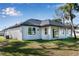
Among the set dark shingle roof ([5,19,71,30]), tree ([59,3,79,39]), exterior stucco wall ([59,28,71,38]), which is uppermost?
tree ([59,3,79,39])

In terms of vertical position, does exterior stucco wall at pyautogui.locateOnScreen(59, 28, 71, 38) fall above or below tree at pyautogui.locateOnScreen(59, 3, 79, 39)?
below

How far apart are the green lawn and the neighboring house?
0.07 meters

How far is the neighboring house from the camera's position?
4.20 m

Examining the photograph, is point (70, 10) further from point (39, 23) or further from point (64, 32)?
point (39, 23)

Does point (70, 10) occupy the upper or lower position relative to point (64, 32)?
upper

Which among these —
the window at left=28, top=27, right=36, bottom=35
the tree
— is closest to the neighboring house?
the window at left=28, top=27, right=36, bottom=35

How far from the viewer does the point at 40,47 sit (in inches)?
164

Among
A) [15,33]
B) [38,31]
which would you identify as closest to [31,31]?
[38,31]

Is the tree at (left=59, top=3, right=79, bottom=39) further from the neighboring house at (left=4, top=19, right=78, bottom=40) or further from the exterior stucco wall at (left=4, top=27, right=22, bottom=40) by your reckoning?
the exterior stucco wall at (left=4, top=27, right=22, bottom=40)

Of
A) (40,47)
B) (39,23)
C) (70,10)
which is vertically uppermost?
(70,10)

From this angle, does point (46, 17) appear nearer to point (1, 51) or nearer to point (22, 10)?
point (22, 10)

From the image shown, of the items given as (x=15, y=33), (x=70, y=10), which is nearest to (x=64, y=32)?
(x=70, y=10)

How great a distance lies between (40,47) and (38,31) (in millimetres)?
236

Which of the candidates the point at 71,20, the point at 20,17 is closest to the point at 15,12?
the point at 20,17
